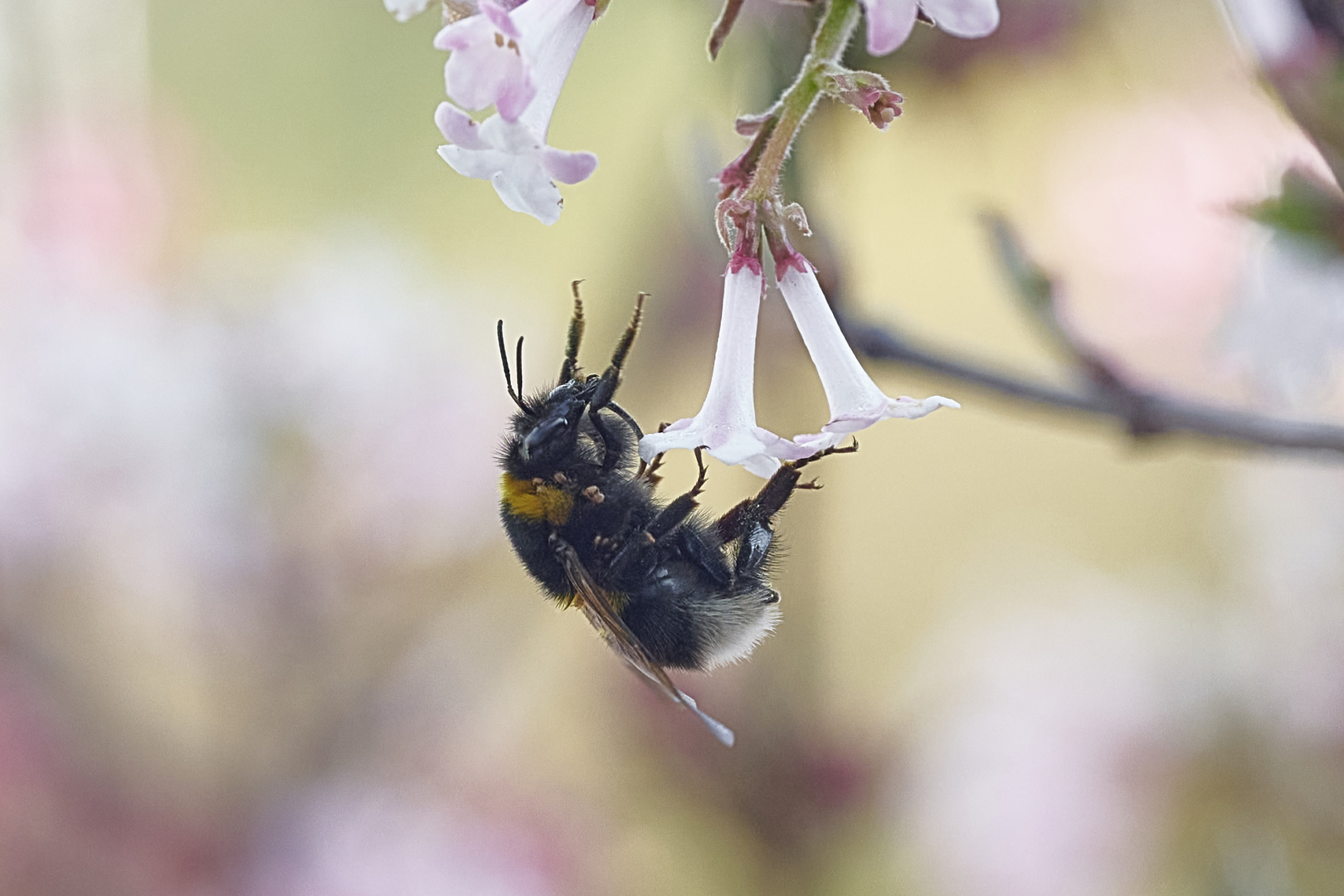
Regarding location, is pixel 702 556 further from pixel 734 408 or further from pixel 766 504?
pixel 734 408

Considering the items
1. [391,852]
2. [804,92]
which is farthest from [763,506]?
[391,852]

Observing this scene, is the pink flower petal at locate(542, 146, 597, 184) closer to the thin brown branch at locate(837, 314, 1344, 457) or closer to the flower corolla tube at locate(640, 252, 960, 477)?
the flower corolla tube at locate(640, 252, 960, 477)

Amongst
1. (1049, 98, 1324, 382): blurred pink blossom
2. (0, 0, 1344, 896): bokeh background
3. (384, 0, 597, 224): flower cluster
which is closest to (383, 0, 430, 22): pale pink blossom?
(384, 0, 597, 224): flower cluster

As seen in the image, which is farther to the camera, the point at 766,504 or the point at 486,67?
the point at 766,504

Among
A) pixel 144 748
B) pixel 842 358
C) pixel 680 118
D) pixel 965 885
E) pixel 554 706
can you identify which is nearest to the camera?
pixel 842 358

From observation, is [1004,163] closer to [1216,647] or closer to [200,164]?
[1216,647]

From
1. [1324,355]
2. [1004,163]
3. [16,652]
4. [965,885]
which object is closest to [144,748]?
[16,652]
